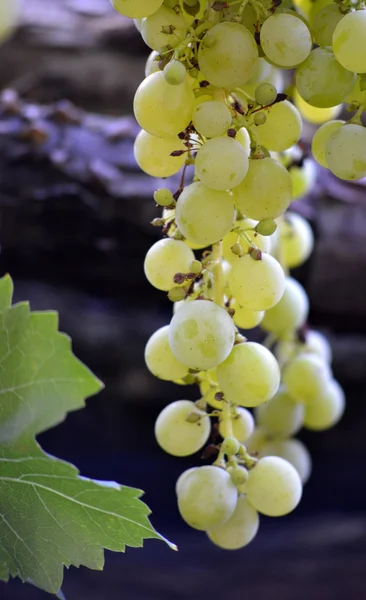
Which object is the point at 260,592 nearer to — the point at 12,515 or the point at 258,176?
the point at 12,515

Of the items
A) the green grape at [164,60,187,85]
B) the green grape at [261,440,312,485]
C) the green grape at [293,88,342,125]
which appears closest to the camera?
the green grape at [164,60,187,85]

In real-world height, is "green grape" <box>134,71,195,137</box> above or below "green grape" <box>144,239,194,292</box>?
above

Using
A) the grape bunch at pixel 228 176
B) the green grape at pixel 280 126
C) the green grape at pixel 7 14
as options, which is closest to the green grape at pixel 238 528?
the grape bunch at pixel 228 176

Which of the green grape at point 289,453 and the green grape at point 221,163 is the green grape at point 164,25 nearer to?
the green grape at point 221,163

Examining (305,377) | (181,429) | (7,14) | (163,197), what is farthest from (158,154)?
(7,14)

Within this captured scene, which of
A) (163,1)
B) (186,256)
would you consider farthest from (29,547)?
(163,1)

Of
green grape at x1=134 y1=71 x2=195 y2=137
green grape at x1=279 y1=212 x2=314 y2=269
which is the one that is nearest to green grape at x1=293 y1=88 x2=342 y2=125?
green grape at x1=279 y1=212 x2=314 y2=269

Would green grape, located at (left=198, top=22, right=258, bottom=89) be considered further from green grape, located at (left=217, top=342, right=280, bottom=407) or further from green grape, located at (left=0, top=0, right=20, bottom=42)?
green grape, located at (left=0, top=0, right=20, bottom=42)

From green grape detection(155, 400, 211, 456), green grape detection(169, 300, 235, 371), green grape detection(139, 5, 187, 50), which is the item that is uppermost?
green grape detection(139, 5, 187, 50)
